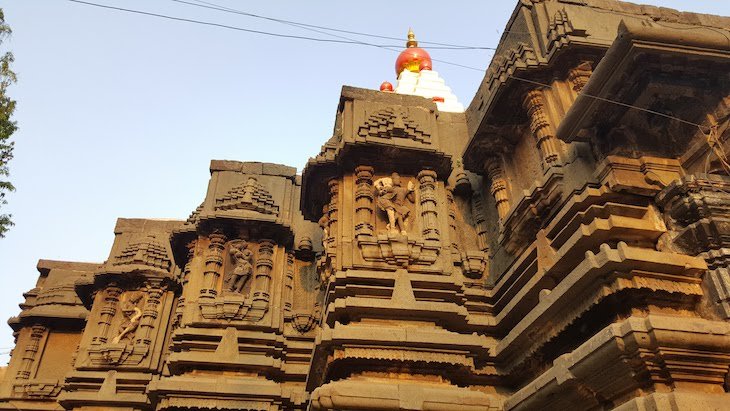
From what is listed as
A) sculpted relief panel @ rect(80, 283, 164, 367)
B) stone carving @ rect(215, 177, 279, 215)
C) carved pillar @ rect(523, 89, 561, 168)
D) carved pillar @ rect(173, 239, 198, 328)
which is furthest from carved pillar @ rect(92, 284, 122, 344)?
carved pillar @ rect(523, 89, 561, 168)

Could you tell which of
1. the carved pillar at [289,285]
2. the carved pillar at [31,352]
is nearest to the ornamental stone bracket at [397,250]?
the carved pillar at [289,285]

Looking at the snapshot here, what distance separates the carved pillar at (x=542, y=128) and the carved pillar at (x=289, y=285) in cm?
591

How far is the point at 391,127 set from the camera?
859 centimetres

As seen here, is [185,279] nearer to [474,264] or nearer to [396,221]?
[396,221]

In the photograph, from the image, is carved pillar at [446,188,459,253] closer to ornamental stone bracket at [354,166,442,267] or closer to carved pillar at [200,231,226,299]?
ornamental stone bracket at [354,166,442,267]

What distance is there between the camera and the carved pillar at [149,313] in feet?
40.9

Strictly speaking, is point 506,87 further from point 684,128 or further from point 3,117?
point 3,117

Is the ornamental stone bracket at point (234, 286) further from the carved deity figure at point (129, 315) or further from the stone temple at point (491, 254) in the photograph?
the carved deity figure at point (129, 315)

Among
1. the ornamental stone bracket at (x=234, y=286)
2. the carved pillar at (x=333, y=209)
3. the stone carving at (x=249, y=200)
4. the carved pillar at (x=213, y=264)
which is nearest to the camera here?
the carved pillar at (x=333, y=209)

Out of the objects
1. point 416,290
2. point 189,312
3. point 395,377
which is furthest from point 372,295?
point 189,312

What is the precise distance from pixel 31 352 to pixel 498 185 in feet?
45.1

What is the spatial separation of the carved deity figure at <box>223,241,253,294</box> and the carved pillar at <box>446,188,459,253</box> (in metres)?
4.26

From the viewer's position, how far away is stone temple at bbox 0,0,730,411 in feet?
16.3

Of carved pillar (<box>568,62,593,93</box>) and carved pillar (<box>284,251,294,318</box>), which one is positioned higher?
carved pillar (<box>568,62,593,93</box>)
